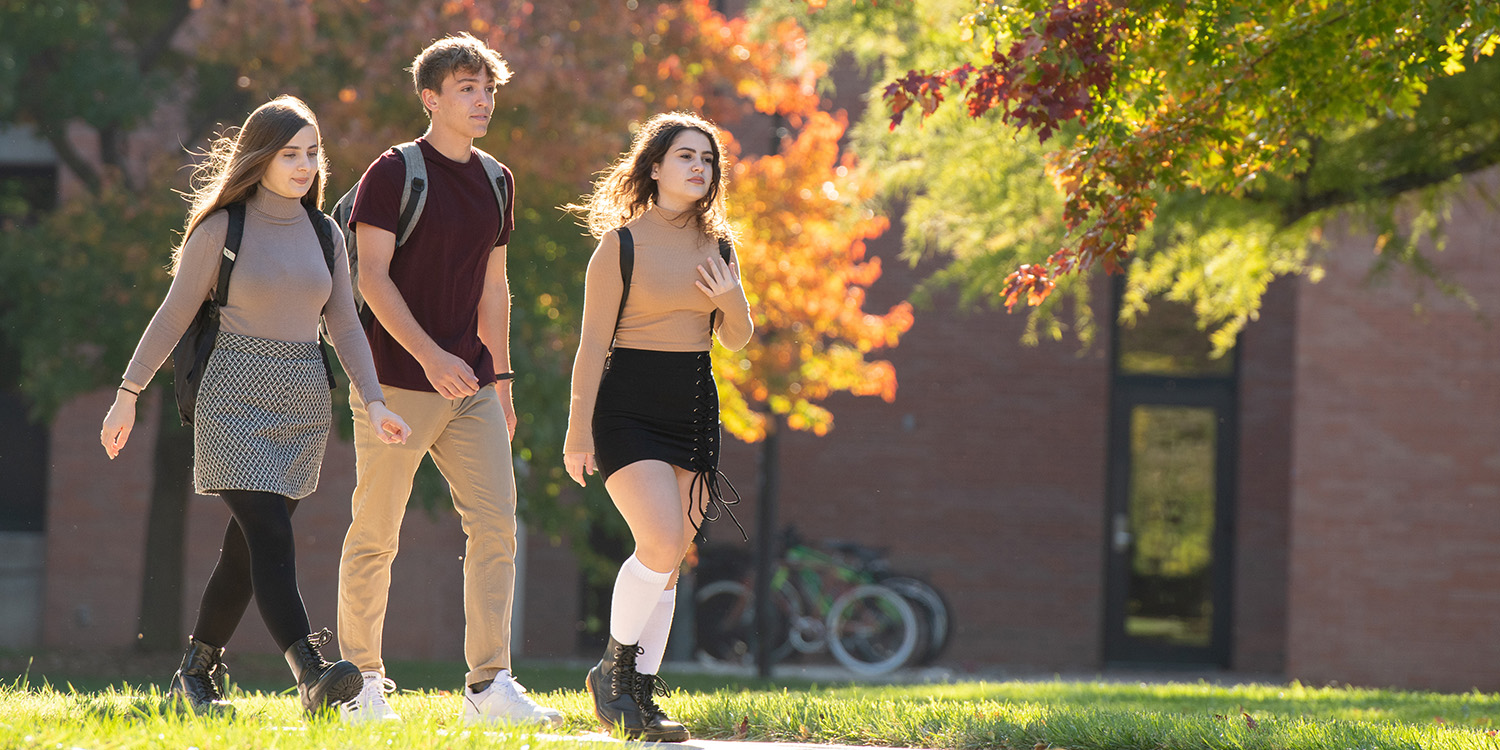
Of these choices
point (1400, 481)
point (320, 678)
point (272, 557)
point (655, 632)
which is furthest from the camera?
point (1400, 481)

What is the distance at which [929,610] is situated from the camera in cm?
1311

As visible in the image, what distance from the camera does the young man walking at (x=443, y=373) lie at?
4277 millimetres

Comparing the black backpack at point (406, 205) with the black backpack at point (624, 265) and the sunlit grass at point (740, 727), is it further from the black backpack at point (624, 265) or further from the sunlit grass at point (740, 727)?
the sunlit grass at point (740, 727)

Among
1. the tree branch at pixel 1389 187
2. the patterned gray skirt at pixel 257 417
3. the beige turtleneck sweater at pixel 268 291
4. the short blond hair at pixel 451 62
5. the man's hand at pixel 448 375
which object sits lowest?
the patterned gray skirt at pixel 257 417

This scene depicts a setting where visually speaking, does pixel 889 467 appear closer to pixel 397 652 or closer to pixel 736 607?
pixel 736 607

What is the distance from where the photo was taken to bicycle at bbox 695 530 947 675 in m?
13.1

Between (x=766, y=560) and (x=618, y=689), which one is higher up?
(x=618, y=689)

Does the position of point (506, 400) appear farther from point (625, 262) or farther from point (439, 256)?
point (625, 262)

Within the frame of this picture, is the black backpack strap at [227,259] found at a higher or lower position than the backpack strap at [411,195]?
lower

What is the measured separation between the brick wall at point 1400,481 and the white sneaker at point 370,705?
1009 centimetres

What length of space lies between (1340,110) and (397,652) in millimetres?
10034

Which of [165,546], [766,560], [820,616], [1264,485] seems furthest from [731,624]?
[1264,485]

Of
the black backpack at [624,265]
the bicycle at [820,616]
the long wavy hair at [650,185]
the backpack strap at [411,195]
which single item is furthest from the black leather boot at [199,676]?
the bicycle at [820,616]

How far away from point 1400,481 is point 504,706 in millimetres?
→ 10354
